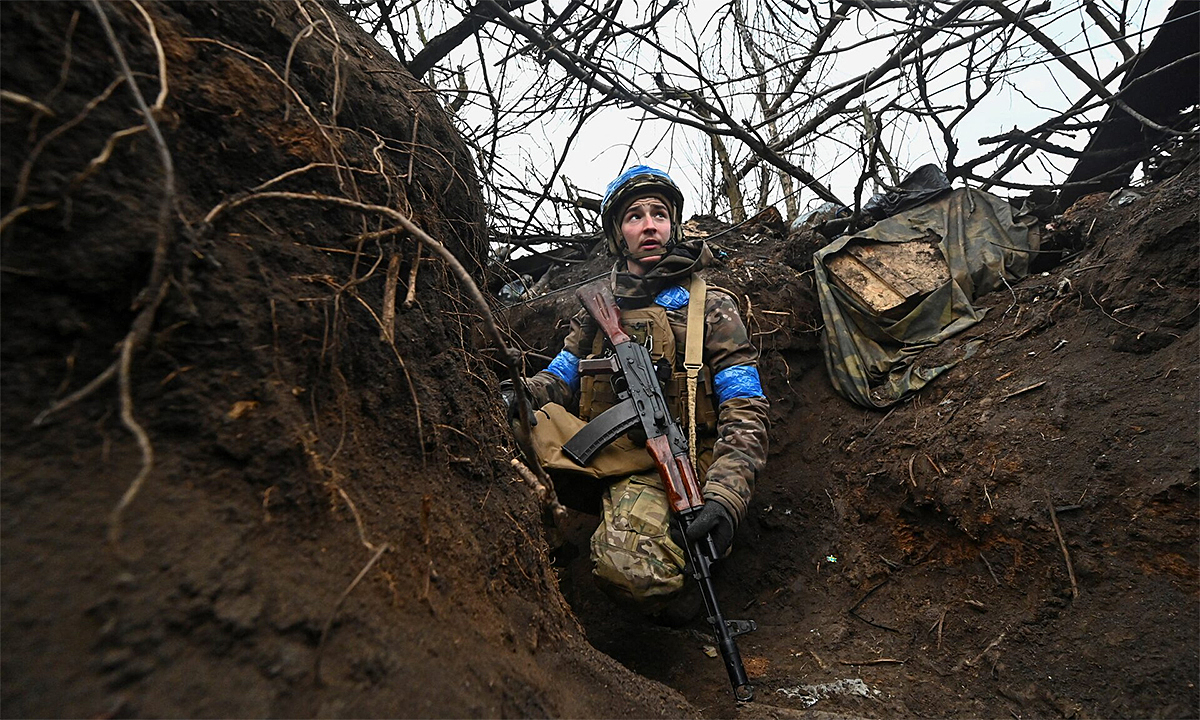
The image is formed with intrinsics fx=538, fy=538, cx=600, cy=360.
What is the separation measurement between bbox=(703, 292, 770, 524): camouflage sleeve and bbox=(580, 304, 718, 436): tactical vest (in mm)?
82

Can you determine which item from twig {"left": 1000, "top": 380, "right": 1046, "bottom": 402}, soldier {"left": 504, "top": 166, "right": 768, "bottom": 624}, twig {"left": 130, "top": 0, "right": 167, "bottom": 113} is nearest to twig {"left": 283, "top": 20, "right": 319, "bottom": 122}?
twig {"left": 130, "top": 0, "right": 167, "bottom": 113}

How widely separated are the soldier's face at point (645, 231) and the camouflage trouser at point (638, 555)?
154cm

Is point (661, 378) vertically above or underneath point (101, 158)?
underneath

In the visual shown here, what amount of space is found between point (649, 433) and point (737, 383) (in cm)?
60

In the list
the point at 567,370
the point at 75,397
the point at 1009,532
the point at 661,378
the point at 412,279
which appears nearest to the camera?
the point at 75,397

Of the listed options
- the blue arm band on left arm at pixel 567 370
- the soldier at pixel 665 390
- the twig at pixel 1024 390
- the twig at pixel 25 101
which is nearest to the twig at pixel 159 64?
the twig at pixel 25 101

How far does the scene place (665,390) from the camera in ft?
10.3

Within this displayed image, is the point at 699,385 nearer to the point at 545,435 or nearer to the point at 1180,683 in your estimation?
the point at 545,435

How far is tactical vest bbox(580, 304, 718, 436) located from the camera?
10.2 ft

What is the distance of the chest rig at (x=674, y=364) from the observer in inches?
121

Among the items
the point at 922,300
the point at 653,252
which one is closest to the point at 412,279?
the point at 653,252

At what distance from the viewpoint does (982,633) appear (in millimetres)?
2184

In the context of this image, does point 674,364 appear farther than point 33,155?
Yes

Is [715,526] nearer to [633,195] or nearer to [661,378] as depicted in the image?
[661,378]
